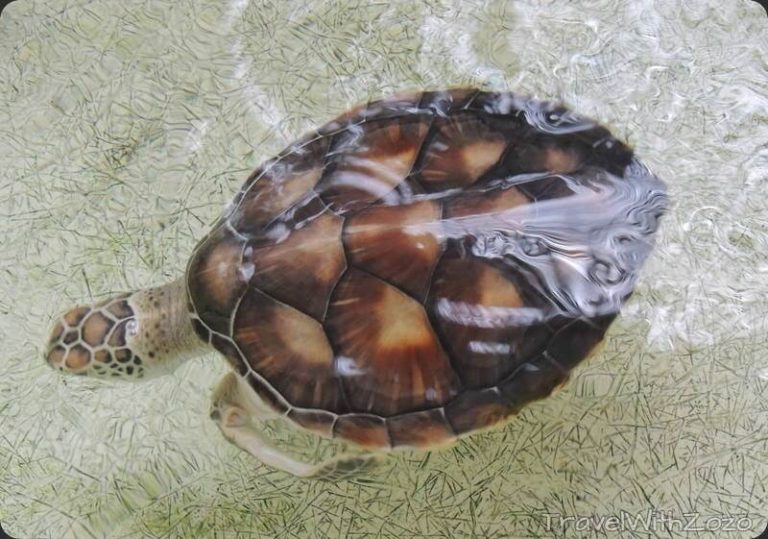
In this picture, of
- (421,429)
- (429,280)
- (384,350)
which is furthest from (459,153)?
(421,429)

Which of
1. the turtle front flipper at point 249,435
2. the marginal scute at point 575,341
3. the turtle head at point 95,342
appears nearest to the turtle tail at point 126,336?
the turtle head at point 95,342

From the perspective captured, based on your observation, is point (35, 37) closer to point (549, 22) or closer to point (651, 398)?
point (549, 22)

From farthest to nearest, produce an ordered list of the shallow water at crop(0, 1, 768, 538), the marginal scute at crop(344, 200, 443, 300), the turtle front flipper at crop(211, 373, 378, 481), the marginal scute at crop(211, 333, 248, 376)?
the shallow water at crop(0, 1, 768, 538) < the turtle front flipper at crop(211, 373, 378, 481) < the marginal scute at crop(211, 333, 248, 376) < the marginal scute at crop(344, 200, 443, 300)

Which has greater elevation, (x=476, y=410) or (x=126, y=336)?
(x=126, y=336)

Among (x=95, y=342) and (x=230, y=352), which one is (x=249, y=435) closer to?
(x=230, y=352)

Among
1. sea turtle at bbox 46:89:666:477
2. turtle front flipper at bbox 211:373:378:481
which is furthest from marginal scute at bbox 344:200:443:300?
turtle front flipper at bbox 211:373:378:481

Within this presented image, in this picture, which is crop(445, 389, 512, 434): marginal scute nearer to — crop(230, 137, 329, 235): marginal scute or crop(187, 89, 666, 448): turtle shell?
crop(187, 89, 666, 448): turtle shell

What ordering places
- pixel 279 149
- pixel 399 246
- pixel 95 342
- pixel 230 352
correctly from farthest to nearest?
pixel 279 149 < pixel 95 342 < pixel 230 352 < pixel 399 246

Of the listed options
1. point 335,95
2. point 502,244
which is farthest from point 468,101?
point 335,95
